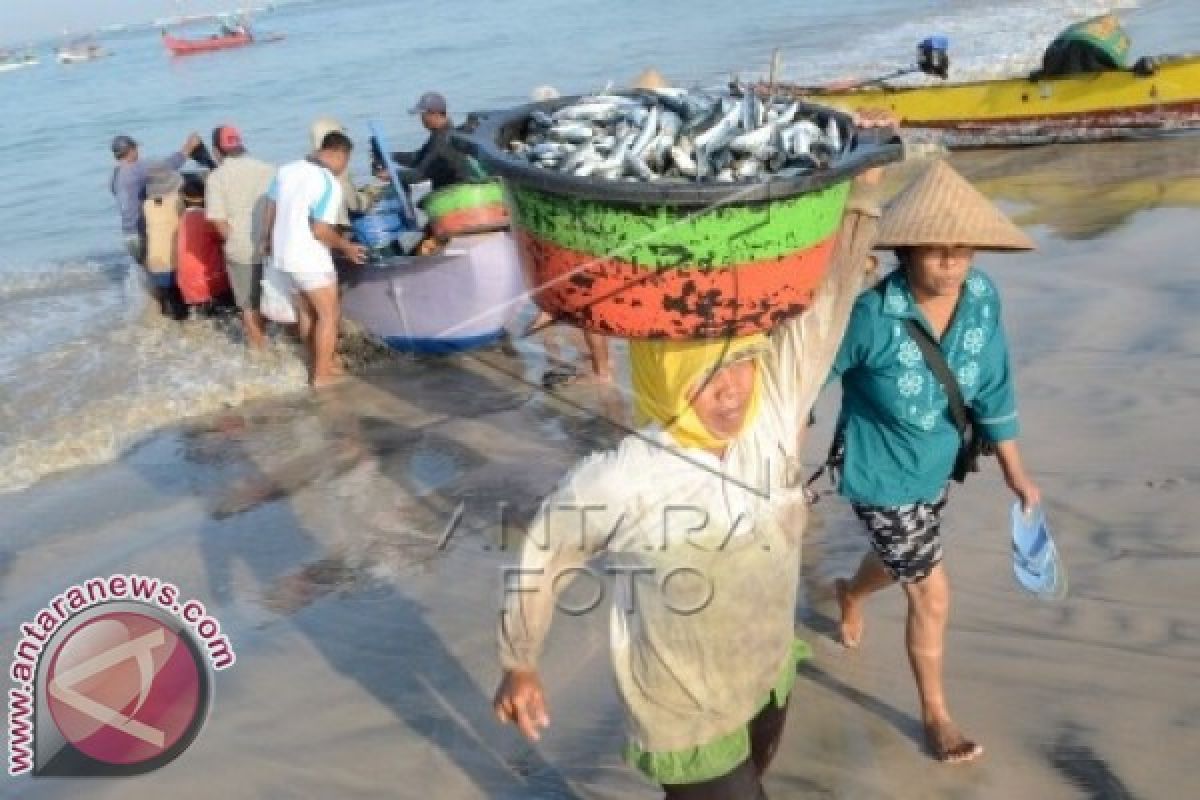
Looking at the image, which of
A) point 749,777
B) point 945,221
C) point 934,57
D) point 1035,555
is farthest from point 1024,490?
point 934,57

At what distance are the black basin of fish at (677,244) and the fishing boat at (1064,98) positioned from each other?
9.70m

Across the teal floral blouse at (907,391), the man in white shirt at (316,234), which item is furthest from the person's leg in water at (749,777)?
the man in white shirt at (316,234)

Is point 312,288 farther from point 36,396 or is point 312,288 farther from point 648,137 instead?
point 648,137

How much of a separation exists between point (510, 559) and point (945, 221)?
2.80 m

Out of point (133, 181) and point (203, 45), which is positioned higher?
point (203, 45)

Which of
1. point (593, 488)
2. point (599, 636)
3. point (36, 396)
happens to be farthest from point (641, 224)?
point (36, 396)

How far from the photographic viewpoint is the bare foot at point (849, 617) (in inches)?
155

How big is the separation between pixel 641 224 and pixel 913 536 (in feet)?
5.17

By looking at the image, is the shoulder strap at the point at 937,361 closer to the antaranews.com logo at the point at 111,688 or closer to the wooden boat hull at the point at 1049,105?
the antaranews.com logo at the point at 111,688

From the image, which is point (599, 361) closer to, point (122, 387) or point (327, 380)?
point (327, 380)

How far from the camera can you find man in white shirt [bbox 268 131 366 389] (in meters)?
7.48

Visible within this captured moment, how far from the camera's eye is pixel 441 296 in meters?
7.87

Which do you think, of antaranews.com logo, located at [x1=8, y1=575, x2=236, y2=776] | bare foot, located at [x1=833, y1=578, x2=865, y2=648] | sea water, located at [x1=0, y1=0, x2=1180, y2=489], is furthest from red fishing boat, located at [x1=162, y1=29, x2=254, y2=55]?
bare foot, located at [x1=833, y1=578, x2=865, y2=648]

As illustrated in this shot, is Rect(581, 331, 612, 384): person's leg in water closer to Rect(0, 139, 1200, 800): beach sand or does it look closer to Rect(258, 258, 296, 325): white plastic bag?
Rect(0, 139, 1200, 800): beach sand
